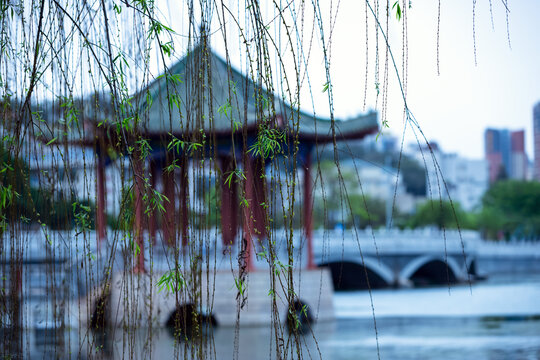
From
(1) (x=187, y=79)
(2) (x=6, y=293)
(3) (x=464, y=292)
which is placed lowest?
(3) (x=464, y=292)

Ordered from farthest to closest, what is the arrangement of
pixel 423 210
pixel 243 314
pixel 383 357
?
pixel 423 210
pixel 243 314
pixel 383 357

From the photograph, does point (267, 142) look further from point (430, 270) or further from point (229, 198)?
point (430, 270)

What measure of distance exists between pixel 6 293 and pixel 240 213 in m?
0.66

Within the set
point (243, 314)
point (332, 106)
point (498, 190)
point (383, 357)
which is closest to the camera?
point (332, 106)

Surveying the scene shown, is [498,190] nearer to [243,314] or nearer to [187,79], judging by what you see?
[243,314]

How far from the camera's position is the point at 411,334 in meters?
8.00

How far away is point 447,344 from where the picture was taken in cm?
711

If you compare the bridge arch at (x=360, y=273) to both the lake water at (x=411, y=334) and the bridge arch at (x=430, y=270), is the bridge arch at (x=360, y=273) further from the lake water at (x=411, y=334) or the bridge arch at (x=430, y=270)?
the lake water at (x=411, y=334)

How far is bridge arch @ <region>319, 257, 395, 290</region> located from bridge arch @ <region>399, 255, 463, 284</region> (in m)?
0.43

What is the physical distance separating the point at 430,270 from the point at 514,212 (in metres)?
11.1

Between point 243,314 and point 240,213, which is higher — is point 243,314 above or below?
below

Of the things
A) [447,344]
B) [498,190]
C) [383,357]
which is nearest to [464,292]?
[447,344]

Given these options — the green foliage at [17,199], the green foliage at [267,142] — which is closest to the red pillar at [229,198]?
the green foliage at [267,142]

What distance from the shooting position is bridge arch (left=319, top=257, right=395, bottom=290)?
1579 cm
